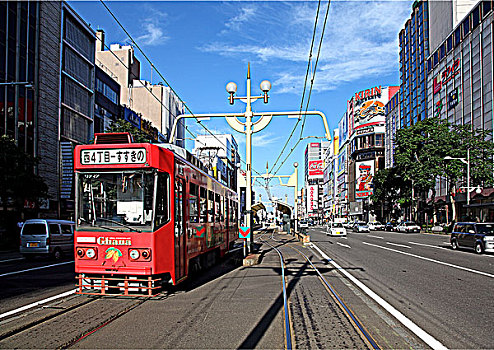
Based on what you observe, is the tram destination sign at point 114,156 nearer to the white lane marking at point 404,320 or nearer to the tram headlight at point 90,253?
the tram headlight at point 90,253

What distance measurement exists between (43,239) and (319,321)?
1587 centimetres

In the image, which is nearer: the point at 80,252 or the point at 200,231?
the point at 80,252

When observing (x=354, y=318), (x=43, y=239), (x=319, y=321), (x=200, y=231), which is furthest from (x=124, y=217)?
(x=43, y=239)

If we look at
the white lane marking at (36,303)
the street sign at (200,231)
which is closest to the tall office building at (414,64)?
the street sign at (200,231)

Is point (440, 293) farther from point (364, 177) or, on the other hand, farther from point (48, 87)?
point (364, 177)

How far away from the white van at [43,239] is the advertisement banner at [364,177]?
112 metres

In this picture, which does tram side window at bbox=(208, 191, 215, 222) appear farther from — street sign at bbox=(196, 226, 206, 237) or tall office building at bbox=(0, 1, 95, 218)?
tall office building at bbox=(0, 1, 95, 218)

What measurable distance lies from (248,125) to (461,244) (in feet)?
51.3

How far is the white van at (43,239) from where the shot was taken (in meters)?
20.2

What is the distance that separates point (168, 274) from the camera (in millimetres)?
9922

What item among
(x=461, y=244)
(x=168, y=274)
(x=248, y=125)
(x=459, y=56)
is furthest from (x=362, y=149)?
(x=168, y=274)

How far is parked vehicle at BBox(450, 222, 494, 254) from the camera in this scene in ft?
77.1

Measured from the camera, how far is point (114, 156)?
958 cm

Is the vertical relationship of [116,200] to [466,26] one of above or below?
below
